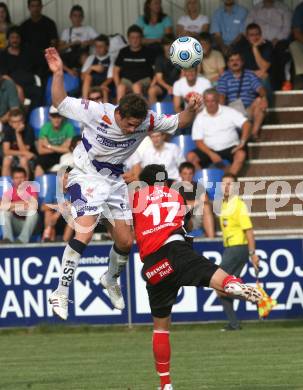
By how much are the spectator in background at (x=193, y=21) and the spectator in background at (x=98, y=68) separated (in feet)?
4.57

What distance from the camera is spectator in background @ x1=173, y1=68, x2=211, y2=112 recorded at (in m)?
20.7

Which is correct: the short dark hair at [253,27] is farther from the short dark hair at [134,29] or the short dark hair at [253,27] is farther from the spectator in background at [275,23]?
the short dark hair at [134,29]

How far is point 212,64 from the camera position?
70.7 ft

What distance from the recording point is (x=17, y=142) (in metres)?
20.8

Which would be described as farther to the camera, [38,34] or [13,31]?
[38,34]

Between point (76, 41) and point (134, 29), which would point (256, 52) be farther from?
point (76, 41)

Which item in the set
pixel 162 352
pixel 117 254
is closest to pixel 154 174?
pixel 162 352

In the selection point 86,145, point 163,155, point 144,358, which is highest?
point 86,145

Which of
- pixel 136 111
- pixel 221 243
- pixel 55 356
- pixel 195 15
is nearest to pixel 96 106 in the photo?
pixel 136 111

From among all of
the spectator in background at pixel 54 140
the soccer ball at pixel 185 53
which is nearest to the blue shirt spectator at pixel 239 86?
the spectator in background at pixel 54 140

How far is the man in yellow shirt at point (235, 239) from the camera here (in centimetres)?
1761

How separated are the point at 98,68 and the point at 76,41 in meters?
1.10

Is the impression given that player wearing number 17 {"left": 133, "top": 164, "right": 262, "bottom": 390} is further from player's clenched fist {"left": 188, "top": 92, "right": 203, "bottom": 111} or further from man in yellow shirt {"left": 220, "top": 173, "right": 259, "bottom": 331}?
man in yellow shirt {"left": 220, "top": 173, "right": 259, "bottom": 331}

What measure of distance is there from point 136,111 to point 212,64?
10100 millimetres
